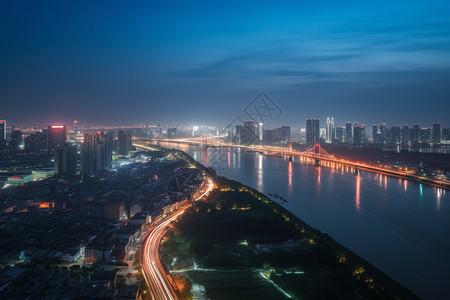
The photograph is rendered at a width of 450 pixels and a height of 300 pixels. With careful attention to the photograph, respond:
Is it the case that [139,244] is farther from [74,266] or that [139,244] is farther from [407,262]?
[407,262]

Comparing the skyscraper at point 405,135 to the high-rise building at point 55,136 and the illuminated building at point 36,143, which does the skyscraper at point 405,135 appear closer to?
the high-rise building at point 55,136

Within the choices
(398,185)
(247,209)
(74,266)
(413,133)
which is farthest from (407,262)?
(413,133)

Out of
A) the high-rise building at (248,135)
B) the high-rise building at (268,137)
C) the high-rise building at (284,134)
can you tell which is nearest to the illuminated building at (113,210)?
the high-rise building at (248,135)

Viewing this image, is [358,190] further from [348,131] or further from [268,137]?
[348,131]

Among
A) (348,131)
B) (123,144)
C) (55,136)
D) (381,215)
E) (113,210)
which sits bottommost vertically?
(381,215)

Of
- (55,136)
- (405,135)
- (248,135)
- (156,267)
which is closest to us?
(156,267)

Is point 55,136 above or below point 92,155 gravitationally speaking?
above

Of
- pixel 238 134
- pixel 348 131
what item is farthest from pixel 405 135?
pixel 238 134

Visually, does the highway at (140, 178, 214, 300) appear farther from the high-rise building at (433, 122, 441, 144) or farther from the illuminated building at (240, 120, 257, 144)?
the high-rise building at (433, 122, 441, 144)
